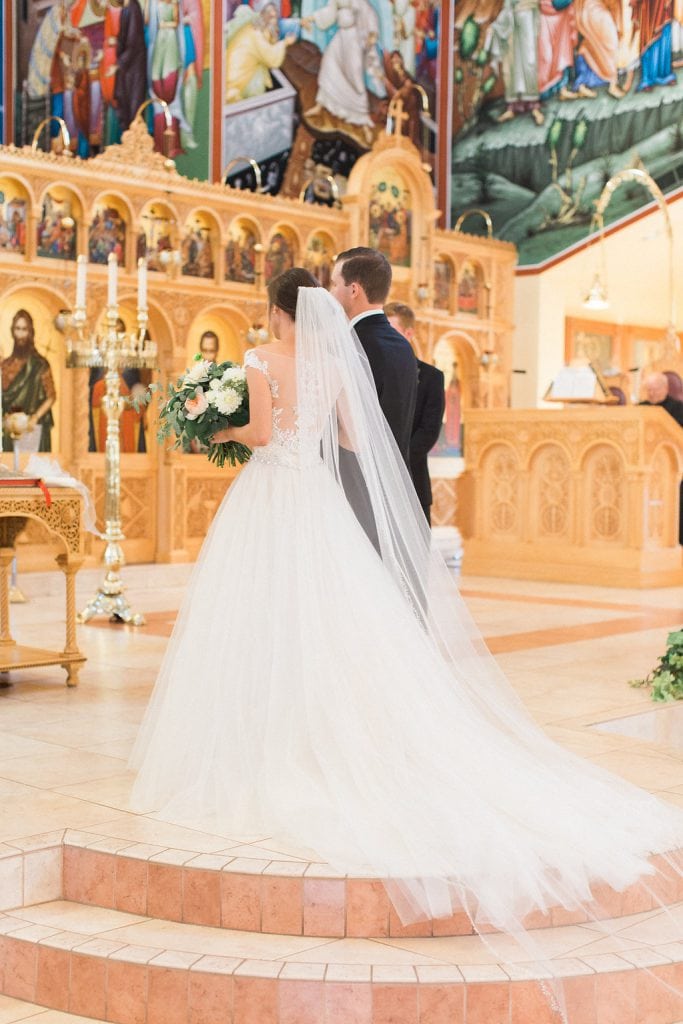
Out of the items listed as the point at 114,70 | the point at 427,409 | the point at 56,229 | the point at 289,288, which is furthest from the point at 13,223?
the point at 289,288

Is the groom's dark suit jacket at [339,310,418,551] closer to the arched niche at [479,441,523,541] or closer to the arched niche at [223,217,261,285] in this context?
the arched niche at [223,217,261,285]

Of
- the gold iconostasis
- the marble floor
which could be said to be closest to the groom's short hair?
the marble floor

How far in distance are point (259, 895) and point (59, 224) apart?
8907 millimetres

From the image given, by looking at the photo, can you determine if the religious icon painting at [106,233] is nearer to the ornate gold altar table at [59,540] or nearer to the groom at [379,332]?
the ornate gold altar table at [59,540]

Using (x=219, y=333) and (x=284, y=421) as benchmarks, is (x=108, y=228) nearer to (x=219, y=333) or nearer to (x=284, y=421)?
(x=219, y=333)

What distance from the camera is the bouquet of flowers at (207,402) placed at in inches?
185

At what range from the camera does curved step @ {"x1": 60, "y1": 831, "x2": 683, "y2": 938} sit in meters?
3.69

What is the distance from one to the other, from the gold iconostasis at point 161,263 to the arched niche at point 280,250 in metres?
0.01

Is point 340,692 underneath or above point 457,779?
above

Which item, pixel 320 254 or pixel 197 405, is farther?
pixel 320 254

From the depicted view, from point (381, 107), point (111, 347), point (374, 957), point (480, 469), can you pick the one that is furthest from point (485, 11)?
point (374, 957)

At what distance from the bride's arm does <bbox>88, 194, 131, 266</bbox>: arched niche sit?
303 inches

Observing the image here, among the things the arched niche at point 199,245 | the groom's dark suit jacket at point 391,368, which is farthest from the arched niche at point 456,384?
the groom's dark suit jacket at point 391,368

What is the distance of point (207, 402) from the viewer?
4.73 metres
